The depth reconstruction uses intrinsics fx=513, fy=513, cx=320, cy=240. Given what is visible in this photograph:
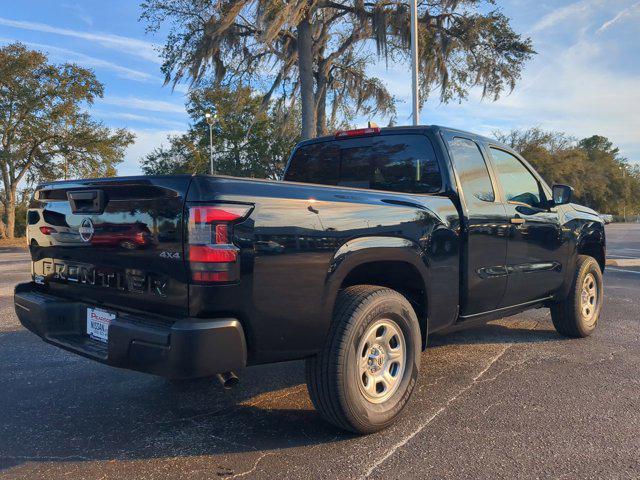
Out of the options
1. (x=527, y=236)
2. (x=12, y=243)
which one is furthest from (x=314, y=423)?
(x=12, y=243)

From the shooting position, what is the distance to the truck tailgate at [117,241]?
2564 millimetres

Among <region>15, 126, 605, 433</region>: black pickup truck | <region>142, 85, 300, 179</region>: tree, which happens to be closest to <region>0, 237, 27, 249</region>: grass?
<region>142, 85, 300, 179</region>: tree

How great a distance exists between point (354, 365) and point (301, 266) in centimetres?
69

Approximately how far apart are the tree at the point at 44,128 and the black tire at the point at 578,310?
26379mm

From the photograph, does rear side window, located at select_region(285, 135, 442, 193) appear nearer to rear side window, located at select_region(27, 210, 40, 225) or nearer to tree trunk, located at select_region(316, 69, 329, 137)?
rear side window, located at select_region(27, 210, 40, 225)

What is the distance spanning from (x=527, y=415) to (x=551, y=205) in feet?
7.23

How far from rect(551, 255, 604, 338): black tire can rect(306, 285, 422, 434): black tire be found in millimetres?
2692

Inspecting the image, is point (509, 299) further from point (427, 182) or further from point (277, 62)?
point (277, 62)

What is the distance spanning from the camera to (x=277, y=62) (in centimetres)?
1794

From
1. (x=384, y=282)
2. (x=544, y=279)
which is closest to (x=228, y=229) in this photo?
(x=384, y=282)

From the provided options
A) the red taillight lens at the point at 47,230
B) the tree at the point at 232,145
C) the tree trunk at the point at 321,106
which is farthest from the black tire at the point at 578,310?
the tree at the point at 232,145

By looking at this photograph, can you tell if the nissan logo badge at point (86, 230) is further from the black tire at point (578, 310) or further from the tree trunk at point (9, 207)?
the tree trunk at point (9, 207)

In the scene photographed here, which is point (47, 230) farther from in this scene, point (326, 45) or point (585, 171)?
point (585, 171)

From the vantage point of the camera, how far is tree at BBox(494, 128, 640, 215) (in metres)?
50.9
